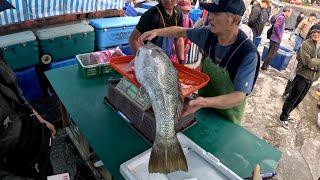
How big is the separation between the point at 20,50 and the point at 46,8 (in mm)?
1462

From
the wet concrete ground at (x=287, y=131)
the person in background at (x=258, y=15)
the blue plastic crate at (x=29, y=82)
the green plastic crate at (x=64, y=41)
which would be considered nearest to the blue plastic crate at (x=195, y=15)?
the person in background at (x=258, y=15)

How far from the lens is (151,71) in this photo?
7.98ft

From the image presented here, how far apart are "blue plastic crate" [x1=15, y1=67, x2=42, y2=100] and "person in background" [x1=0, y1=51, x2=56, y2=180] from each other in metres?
3.17

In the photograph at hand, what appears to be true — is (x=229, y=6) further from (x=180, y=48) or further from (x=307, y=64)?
(x=307, y=64)

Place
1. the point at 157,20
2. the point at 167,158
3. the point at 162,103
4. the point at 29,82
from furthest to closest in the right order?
1. the point at 29,82
2. the point at 157,20
3. the point at 162,103
4. the point at 167,158

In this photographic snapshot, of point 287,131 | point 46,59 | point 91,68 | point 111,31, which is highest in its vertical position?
point 91,68

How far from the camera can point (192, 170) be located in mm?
2109

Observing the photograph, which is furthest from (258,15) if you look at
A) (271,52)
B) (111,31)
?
(111,31)

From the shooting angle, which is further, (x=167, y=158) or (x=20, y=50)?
(x=20, y=50)

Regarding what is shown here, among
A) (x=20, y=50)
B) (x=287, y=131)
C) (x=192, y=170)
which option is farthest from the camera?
(x=287, y=131)

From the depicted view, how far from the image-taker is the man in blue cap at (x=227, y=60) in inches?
103

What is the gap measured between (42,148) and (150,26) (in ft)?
7.68

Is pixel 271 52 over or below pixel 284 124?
over

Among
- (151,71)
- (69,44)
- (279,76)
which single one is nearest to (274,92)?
(279,76)
